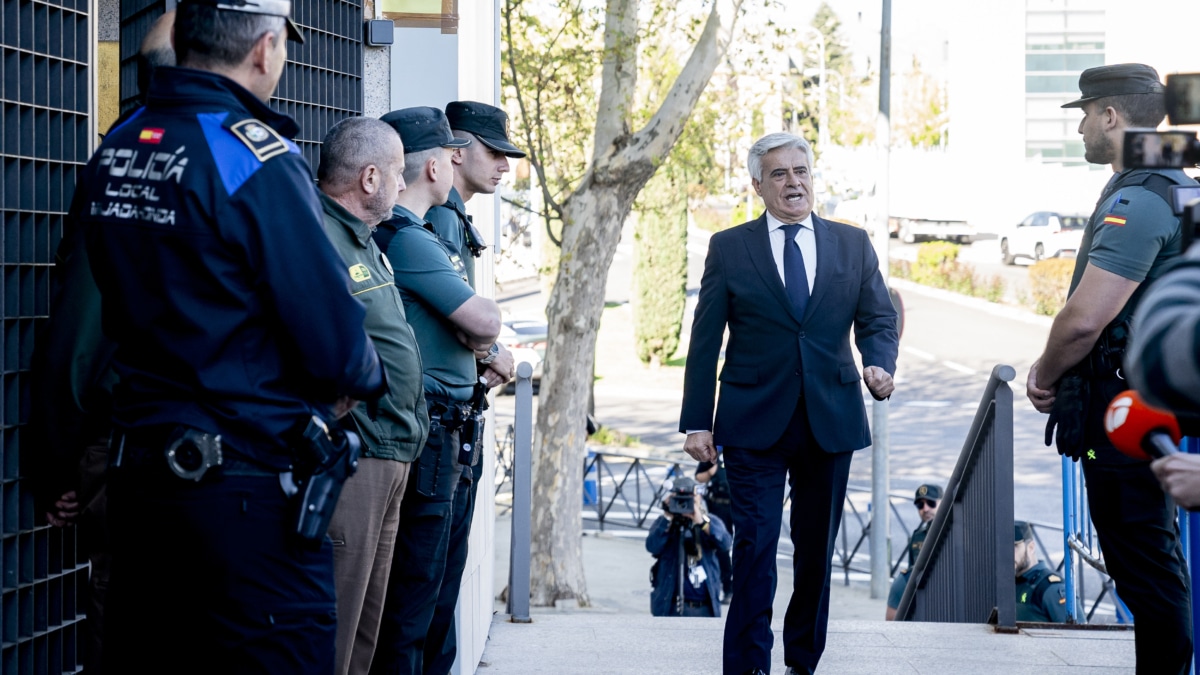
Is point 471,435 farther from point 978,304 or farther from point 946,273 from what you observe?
point 946,273

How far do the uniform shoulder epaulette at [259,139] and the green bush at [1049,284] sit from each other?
34.4 metres

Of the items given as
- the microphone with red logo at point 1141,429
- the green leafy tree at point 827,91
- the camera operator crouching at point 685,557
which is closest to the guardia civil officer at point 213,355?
the microphone with red logo at point 1141,429

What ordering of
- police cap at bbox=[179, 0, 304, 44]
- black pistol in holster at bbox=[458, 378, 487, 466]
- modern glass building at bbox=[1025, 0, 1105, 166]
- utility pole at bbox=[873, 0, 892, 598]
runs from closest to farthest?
police cap at bbox=[179, 0, 304, 44] < black pistol in holster at bbox=[458, 378, 487, 466] < utility pole at bbox=[873, 0, 892, 598] < modern glass building at bbox=[1025, 0, 1105, 166]

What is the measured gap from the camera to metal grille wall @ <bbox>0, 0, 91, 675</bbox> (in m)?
3.11

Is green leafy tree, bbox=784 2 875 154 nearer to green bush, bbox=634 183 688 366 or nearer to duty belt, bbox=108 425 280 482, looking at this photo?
green bush, bbox=634 183 688 366

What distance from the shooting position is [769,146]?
5.12 m

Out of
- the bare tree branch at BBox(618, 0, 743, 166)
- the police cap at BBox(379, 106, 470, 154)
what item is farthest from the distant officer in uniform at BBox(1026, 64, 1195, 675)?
the bare tree branch at BBox(618, 0, 743, 166)

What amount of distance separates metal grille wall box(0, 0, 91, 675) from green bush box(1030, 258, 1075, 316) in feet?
111

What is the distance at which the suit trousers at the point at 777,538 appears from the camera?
4.82 m

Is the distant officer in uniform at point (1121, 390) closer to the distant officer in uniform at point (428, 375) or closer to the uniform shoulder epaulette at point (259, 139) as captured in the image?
the distant officer in uniform at point (428, 375)

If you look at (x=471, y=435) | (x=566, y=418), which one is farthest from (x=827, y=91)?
(x=471, y=435)

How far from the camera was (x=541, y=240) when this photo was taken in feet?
116

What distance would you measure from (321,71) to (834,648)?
127 inches

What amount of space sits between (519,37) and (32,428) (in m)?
12.2
